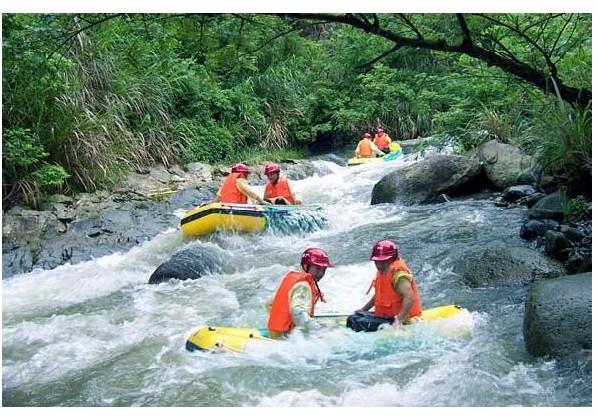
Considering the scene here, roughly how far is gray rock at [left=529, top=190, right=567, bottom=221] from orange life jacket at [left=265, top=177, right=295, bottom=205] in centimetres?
282

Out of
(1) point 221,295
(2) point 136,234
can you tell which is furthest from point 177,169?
(1) point 221,295

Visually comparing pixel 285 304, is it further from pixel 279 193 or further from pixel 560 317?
pixel 279 193

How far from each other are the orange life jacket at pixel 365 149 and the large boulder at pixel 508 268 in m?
7.56

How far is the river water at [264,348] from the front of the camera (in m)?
3.71

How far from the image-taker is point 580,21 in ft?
16.3

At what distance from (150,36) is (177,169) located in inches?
253

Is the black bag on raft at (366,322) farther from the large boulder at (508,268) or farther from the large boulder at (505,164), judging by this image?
the large boulder at (505,164)

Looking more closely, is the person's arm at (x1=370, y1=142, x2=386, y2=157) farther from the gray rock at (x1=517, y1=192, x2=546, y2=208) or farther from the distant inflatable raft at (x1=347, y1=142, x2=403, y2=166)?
the gray rock at (x1=517, y1=192, x2=546, y2=208)

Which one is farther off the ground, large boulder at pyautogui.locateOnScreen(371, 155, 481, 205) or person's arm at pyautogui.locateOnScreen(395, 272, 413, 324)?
person's arm at pyautogui.locateOnScreen(395, 272, 413, 324)

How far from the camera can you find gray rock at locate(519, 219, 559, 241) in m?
6.17

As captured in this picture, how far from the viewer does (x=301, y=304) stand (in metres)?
4.15

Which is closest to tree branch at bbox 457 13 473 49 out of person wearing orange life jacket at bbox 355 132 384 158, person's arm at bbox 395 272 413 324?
person's arm at bbox 395 272 413 324

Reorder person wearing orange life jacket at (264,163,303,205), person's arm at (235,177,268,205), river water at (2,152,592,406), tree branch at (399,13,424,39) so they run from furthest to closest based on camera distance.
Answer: person wearing orange life jacket at (264,163,303,205) → person's arm at (235,177,268,205) → tree branch at (399,13,424,39) → river water at (2,152,592,406)

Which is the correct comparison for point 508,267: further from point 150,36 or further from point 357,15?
point 150,36
